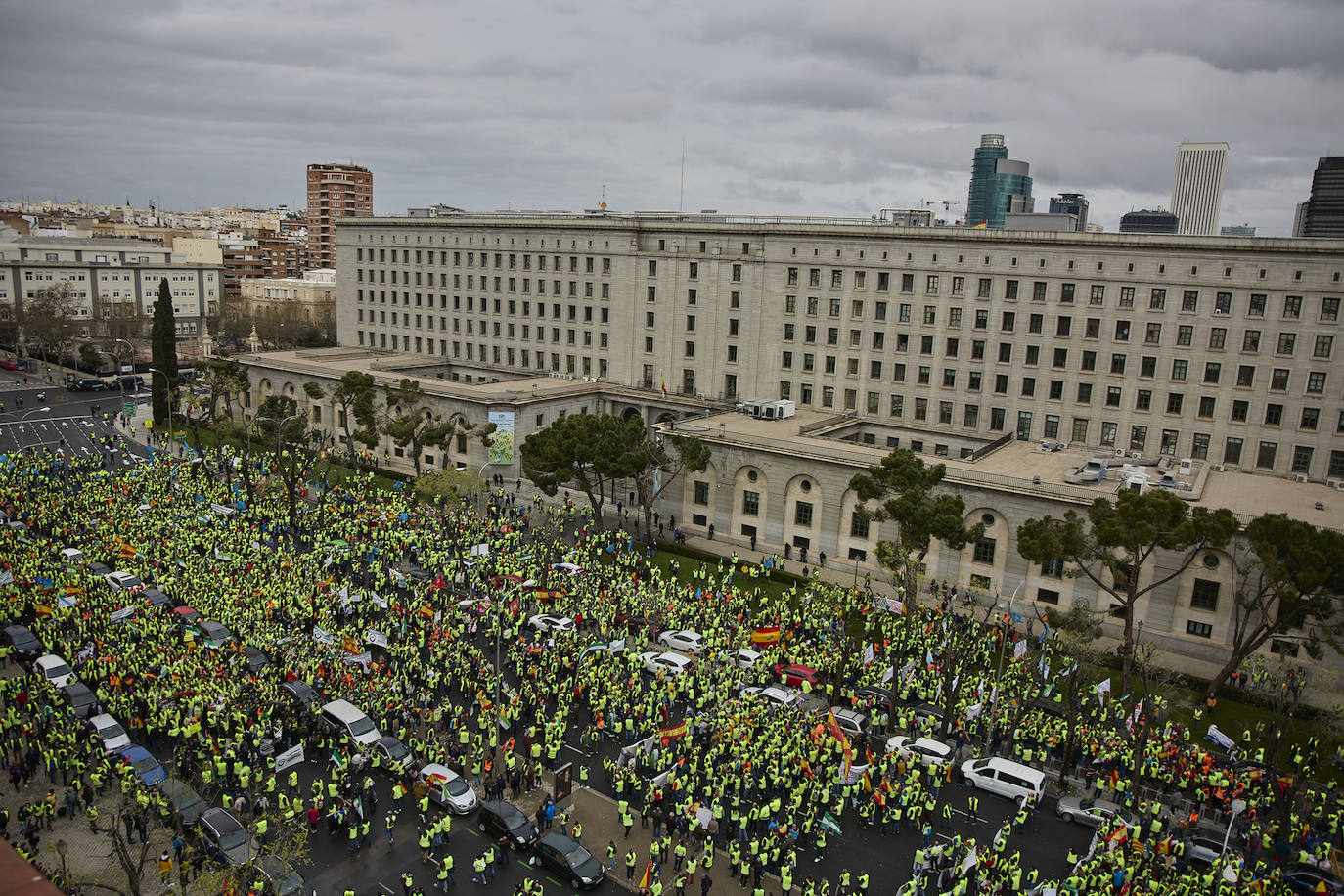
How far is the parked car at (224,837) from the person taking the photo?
2673 centimetres

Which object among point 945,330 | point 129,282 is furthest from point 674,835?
point 129,282

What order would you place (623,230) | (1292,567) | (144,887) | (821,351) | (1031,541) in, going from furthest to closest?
1. (623,230)
2. (821,351)
3. (1031,541)
4. (1292,567)
5. (144,887)

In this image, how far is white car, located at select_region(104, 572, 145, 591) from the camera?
145 ft

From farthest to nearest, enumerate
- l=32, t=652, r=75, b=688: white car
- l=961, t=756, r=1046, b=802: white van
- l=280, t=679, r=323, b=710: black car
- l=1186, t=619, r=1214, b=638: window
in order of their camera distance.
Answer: l=1186, t=619, r=1214, b=638: window, l=32, t=652, r=75, b=688: white car, l=280, t=679, r=323, b=710: black car, l=961, t=756, r=1046, b=802: white van

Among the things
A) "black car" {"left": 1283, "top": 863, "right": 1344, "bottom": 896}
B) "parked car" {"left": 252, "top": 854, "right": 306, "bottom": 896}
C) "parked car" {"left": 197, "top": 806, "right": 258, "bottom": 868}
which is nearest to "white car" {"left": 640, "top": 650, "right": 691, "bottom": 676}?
"parked car" {"left": 252, "top": 854, "right": 306, "bottom": 896}

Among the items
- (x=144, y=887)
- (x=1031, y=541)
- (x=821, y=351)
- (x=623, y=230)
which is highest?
(x=623, y=230)

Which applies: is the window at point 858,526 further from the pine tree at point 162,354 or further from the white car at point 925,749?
the pine tree at point 162,354

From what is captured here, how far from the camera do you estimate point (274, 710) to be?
35.1 meters

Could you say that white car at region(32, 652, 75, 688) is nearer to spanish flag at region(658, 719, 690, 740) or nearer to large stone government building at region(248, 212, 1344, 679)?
spanish flag at region(658, 719, 690, 740)

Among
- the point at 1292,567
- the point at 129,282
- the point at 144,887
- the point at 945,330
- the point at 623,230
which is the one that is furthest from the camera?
the point at 129,282

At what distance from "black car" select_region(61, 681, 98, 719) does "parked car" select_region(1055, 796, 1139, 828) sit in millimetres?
35259

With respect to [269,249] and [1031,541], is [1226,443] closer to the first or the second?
[1031,541]

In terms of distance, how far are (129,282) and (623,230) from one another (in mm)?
100083

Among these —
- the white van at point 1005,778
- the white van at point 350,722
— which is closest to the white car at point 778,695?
the white van at point 1005,778
